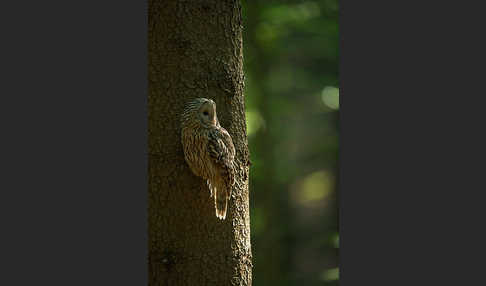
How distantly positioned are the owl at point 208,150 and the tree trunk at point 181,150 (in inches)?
2.2

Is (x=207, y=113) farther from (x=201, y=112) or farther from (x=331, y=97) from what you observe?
(x=331, y=97)

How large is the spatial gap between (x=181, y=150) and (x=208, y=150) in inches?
7.2

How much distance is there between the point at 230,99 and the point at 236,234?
2.65 ft

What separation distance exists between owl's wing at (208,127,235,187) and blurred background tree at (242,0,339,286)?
3.88 metres

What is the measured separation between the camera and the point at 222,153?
8.82 ft

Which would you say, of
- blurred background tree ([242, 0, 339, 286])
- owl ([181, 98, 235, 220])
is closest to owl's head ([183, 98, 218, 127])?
owl ([181, 98, 235, 220])

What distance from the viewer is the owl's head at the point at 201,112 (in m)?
2.66

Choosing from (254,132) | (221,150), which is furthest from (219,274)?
(254,132)

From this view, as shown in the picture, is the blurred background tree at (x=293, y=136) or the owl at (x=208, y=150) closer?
the owl at (x=208, y=150)

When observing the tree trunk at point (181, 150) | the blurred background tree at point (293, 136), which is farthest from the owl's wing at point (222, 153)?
the blurred background tree at point (293, 136)

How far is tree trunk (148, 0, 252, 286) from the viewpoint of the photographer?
8.93 feet

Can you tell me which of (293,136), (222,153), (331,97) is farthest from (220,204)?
(293,136)

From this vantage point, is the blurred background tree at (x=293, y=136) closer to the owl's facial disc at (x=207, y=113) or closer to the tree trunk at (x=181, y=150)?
the tree trunk at (x=181, y=150)

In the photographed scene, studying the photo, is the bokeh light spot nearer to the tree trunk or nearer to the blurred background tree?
the blurred background tree
